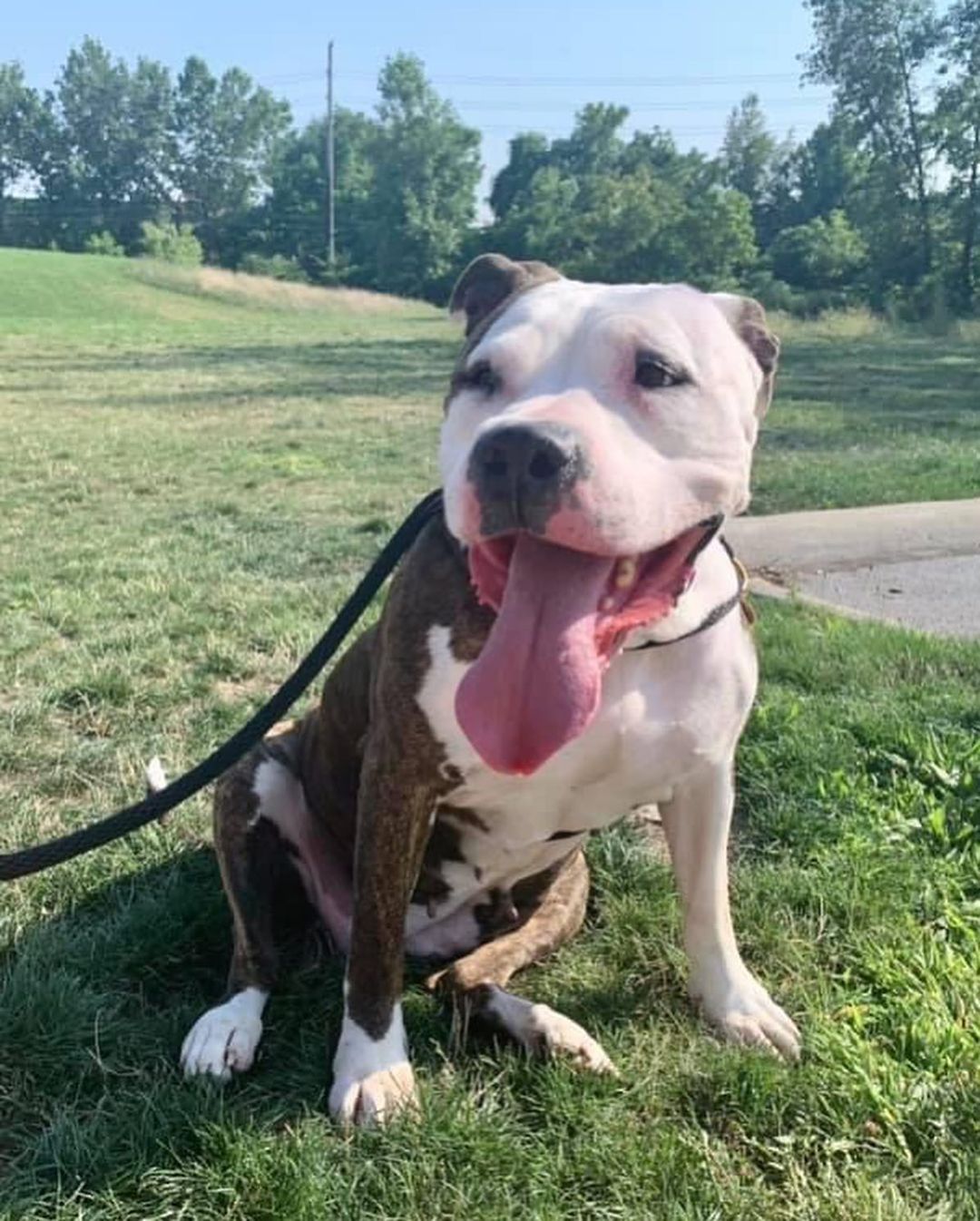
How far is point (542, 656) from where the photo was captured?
1.87 m

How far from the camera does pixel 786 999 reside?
2510 millimetres

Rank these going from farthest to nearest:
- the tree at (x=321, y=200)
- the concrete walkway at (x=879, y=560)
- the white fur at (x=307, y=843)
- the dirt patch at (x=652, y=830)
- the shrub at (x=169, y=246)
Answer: the tree at (x=321, y=200) → the shrub at (x=169, y=246) → the concrete walkway at (x=879, y=560) → the dirt patch at (x=652, y=830) → the white fur at (x=307, y=843)

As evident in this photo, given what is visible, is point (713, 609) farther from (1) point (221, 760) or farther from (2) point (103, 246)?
(2) point (103, 246)

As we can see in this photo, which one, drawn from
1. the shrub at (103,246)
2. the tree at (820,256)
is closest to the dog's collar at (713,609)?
the tree at (820,256)

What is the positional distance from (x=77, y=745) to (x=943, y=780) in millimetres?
2606

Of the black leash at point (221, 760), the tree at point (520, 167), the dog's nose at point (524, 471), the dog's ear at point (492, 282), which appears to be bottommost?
the black leash at point (221, 760)

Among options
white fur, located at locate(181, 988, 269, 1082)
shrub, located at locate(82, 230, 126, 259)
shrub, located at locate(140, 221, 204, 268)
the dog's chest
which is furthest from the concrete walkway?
shrub, located at locate(82, 230, 126, 259)

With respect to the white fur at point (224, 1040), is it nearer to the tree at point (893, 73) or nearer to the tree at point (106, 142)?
the tree at point (893, 73)

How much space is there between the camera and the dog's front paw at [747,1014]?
2.33 m

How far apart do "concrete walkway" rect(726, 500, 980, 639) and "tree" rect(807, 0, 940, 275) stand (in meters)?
39.3

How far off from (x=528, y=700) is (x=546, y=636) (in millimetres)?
106

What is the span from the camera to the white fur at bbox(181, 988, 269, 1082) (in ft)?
7.26

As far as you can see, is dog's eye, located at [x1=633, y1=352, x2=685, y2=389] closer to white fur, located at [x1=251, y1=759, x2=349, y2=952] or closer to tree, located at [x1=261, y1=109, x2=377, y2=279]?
white fur, located at [x1=251, y1=759, x2=349, y2=952]

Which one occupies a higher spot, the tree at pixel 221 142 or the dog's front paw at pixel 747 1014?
the tree at pixel 221 142
